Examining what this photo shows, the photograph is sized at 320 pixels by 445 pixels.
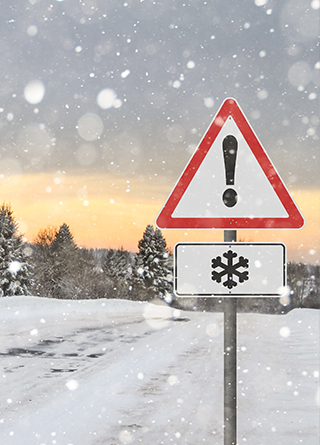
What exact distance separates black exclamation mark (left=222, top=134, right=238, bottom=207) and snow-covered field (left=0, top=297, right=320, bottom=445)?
258 cm

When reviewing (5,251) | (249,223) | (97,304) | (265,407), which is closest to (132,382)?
(265,407)

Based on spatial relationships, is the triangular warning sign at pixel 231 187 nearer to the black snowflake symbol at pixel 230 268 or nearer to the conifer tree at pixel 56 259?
the black snowflake symbol at pixel 230 268

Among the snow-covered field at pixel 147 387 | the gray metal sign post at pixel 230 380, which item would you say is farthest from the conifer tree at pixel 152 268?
the gray metal sign post at pixel 230 380

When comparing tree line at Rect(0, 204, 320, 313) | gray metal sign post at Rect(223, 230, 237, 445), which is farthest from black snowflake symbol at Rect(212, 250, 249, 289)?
tree line at Rect(0, 204, 320, 313)

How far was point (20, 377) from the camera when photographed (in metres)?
6.02

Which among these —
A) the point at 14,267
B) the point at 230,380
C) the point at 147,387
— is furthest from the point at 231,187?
the point at 14,267

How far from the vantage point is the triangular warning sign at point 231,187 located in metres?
2.73

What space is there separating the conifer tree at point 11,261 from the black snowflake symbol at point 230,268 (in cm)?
4062

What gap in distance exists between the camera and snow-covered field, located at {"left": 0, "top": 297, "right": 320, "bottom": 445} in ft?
13.8

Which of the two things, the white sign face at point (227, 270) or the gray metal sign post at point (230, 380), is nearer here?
the gray metal sign post at point (230, 380)

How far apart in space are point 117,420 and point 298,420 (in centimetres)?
195

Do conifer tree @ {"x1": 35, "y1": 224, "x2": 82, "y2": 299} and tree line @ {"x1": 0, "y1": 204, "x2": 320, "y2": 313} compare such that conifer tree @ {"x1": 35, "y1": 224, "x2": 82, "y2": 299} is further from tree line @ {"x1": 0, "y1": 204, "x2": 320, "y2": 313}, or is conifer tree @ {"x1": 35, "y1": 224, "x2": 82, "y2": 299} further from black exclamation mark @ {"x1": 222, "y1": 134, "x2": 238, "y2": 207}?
black exclamation mark @ {"x1": 222, "y1": 134, "x2": 238, "y2": 207}

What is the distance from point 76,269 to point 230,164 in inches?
2045

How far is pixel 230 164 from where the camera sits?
2.76 metres
